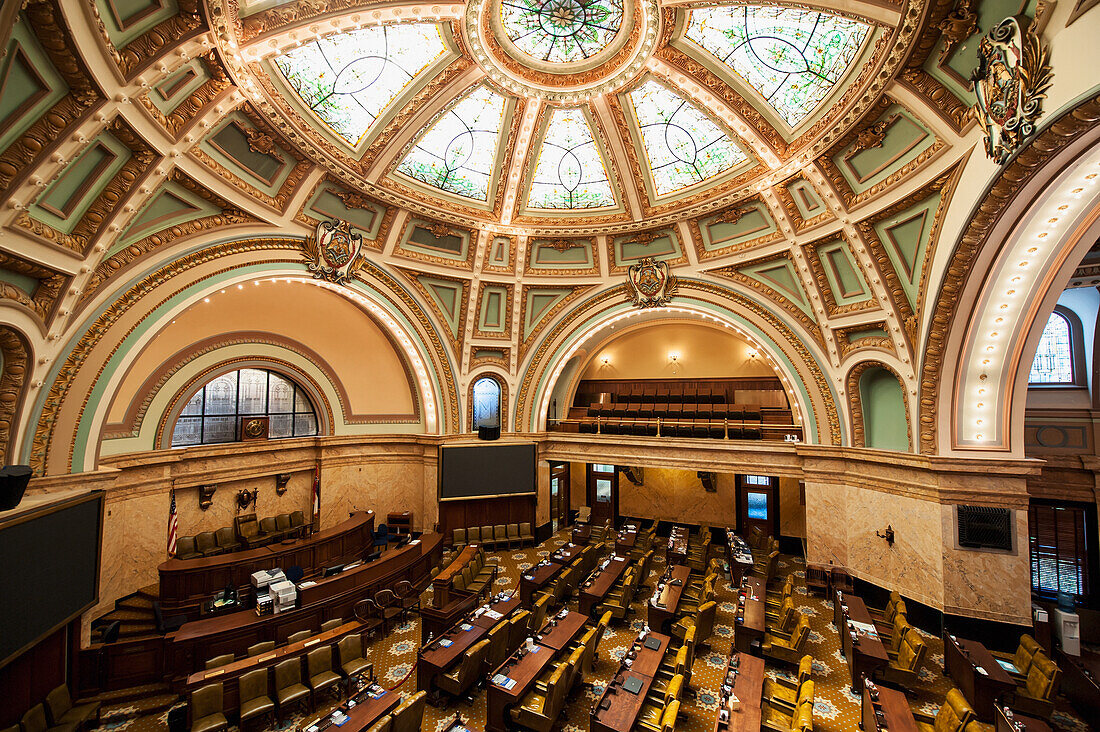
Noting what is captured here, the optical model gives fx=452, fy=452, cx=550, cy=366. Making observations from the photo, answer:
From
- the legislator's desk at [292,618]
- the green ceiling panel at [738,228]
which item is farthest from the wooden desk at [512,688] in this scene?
the green ceiling panel at [738,228]

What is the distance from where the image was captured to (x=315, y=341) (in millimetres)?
14766

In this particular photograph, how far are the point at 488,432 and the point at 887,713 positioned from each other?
11.9m

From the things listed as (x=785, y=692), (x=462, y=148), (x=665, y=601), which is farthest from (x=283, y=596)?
(x=462, y=148)

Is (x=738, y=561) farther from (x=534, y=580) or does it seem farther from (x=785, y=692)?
(x=534, y=580)

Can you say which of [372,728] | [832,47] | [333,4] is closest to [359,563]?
[372,728]

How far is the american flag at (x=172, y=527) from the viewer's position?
11438mm

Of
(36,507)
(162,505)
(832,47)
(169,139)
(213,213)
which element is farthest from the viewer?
(162,505)

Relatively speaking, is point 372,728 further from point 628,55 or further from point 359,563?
point 628,55

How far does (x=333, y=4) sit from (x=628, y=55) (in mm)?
5703

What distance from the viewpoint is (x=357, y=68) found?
31.5ft

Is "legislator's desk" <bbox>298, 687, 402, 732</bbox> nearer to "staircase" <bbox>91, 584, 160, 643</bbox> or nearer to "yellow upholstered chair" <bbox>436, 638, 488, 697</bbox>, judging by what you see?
"yellow upholstered chair" <bbox>436, 638, 488, 697</bbox>

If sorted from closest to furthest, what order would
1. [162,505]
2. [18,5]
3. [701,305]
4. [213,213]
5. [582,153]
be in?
[18,5] < [213,213] < [162,505] < [582,153] < [701,305]

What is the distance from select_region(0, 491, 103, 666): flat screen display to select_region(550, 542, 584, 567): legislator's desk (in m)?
9.50

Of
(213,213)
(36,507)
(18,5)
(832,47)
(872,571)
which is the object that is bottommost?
(872,571)
